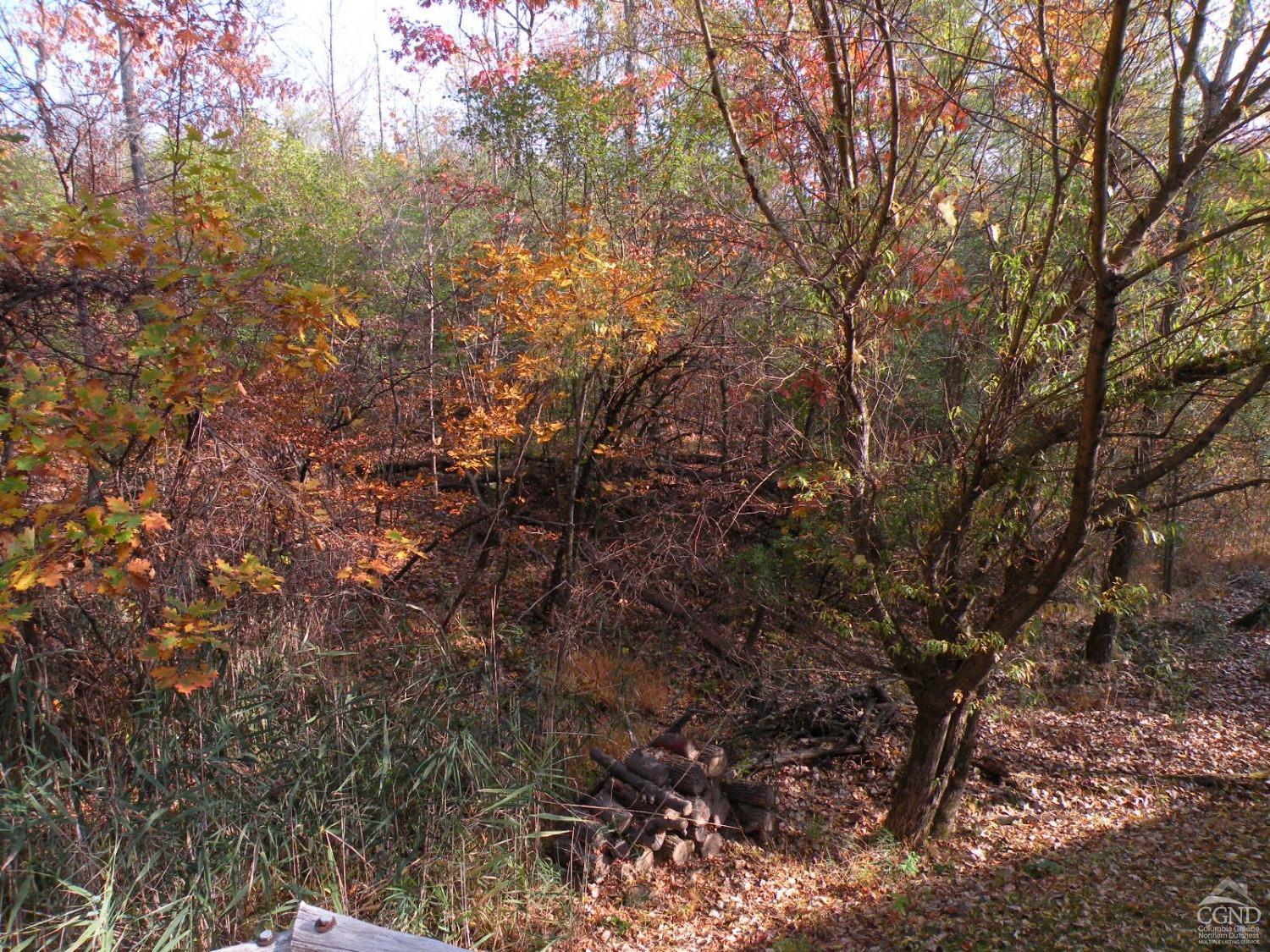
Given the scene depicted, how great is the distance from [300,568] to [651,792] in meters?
2.92

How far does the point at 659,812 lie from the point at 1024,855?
9.07ft

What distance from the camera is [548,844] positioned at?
525 centimetres

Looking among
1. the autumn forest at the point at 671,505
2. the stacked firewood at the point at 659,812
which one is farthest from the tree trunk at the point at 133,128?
the stacked firewood at the point at 659,812

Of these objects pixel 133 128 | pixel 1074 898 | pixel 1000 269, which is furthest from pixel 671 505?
pixel 133 128

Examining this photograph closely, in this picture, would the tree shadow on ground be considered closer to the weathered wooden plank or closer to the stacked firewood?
the stacked firewood

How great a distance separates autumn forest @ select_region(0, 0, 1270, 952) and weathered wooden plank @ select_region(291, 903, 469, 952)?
10 cm

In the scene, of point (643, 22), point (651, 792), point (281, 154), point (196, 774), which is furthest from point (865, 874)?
A: point (281, 154)

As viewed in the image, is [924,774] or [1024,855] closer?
[1024,855]

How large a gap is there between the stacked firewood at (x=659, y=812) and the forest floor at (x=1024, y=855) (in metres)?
0.16

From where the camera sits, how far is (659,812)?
18.5ft

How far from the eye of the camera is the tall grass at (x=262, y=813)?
11.5 feet

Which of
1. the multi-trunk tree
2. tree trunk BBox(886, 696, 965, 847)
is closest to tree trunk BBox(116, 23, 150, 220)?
the multi-trunk tree

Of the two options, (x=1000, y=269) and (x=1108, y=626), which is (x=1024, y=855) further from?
(x=1108, y=626)

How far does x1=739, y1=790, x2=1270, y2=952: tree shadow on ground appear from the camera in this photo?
192 inches
